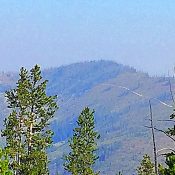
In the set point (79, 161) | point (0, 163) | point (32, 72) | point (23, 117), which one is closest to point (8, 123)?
point (23, 117)

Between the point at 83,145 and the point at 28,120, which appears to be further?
the point at 83,145

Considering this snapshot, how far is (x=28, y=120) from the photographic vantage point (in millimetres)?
64250

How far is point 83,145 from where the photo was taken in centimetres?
8825

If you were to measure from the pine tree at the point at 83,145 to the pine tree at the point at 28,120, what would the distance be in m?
17.7

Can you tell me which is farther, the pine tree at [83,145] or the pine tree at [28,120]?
the pine tree at [83,145]

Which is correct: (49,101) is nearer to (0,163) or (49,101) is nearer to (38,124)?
(38,124)

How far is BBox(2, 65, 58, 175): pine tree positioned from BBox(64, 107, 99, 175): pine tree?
17747 mm

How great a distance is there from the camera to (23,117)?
65625 millimetres

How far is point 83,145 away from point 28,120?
25.1 m

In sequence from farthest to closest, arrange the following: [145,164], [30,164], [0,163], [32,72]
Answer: [145,164] < [32,72] < [30,164] < [0,163]

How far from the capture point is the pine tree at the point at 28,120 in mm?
64294

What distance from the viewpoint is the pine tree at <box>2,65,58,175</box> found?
64.3 meters

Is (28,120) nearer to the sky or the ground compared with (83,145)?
nearer to the ground

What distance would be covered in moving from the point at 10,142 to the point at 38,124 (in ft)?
11.8
